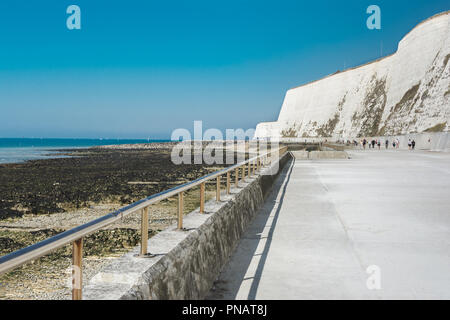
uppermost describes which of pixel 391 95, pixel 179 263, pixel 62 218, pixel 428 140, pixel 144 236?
pixel 391 95

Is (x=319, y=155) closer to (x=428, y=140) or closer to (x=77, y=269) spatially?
(x=428, y=140)

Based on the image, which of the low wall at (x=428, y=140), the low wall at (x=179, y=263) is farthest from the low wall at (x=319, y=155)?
the low wall at (x=179, y=263)

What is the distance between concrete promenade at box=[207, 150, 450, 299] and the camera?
4.96 meters

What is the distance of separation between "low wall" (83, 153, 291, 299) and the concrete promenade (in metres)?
0.29

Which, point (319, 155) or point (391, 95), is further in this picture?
point (391, 95)

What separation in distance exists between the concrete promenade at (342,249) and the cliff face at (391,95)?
1918 inches

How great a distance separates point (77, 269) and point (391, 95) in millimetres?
79137

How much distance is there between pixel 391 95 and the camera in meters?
74.5

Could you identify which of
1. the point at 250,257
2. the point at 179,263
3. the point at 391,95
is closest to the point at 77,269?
the point at 179,263

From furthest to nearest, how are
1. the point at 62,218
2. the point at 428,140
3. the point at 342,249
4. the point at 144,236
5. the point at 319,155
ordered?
1. the point at 428,140
2. the point at 319,155
3. the point at 62,218
4. the point at 342,249
5. the point at 144,236

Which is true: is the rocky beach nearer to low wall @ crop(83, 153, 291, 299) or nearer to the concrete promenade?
low wall @ crop(83, 153, 291, 299)

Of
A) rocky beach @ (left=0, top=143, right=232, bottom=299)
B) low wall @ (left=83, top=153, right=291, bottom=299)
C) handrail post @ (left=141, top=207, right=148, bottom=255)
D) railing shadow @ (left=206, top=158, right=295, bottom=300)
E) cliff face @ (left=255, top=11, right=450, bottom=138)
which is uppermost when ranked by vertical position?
cliff face @ (left=255, top=11, right=450, bottom=138)

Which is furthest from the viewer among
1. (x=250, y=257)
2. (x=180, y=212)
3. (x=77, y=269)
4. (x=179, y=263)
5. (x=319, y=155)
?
(x=319, y=155)

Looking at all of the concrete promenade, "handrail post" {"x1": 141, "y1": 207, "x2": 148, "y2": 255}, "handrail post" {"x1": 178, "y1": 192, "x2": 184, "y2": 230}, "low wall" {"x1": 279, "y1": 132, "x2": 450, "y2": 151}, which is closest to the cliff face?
"low wall" {"x1": 279, "y1": 132, "x2": 450, "y2": 151}
